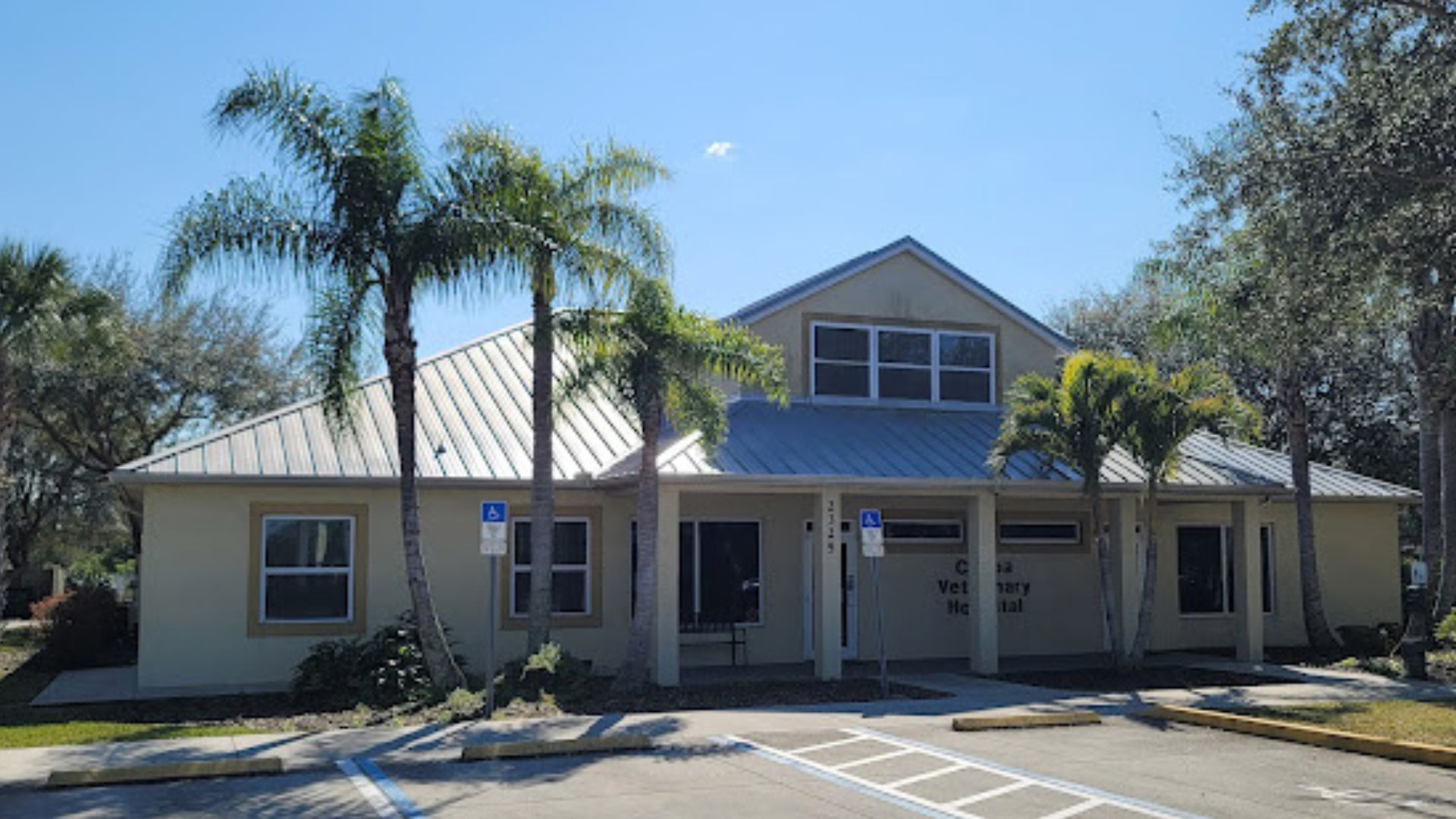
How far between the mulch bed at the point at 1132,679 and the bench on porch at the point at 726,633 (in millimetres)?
3943

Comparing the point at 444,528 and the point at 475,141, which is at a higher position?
the point at 475,141

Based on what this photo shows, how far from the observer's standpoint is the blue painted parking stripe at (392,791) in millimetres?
9453

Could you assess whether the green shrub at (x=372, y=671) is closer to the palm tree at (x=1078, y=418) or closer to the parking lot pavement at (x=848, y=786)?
the parking lot pavement at (x=848, y=786)

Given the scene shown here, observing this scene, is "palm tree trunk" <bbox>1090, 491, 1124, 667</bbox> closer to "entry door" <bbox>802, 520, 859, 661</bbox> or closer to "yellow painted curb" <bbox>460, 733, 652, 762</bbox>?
"entry door" <bbox>802, 520, 859, 661</bbox>

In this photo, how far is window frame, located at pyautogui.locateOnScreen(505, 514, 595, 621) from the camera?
59.3 feet

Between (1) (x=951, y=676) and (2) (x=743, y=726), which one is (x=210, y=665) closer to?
(2) (x=743, y=726)

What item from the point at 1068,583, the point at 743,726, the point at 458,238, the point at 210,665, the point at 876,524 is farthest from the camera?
the point at 1068,583

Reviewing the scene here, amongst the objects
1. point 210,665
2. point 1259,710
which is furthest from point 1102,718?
point 210,665

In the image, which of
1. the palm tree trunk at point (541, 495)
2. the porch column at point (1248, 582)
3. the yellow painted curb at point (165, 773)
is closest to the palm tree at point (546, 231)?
the palm tree trunk at point (541, 495)

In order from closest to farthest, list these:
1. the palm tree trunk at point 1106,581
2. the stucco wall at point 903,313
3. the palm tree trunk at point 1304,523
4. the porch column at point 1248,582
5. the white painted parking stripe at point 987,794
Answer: the white painted parking stripe at point 987,794
the palm tree trunk at point 1106,581
the porch column at point 1248,582
the stucco wall at point 903,313
the palm tree trunk at point 1304,523

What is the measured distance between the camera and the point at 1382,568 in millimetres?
23750

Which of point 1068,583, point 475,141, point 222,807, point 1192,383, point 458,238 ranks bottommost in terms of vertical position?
point 222,807

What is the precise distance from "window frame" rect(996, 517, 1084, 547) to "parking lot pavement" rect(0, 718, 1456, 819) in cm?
866

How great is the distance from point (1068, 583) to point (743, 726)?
33.5 feet
